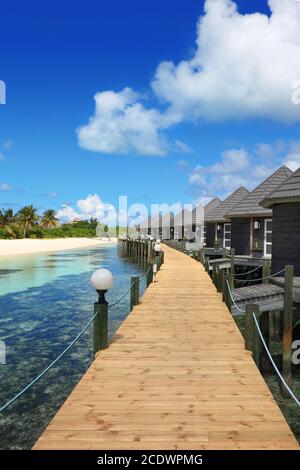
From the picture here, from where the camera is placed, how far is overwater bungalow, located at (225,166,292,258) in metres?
20.6

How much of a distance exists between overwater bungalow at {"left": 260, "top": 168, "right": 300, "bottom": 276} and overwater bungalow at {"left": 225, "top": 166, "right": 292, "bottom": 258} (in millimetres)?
5725

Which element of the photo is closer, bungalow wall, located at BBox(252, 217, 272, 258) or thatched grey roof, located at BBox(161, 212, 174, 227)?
bungalow wall, located at BBox(252, 217, 272, 258)

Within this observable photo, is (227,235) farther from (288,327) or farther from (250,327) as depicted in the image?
(250,327)

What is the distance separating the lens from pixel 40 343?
38.7ft

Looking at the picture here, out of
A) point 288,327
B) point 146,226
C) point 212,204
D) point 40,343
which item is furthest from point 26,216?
point 288,327

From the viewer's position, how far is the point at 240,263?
797 inches

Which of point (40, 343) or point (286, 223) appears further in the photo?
point (286, 223)

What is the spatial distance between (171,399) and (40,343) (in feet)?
27.8

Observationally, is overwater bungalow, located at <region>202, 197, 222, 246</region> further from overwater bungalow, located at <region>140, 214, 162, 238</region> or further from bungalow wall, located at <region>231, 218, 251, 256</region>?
overwater bungalow, located at <region>140, 214, 162, 238</region>

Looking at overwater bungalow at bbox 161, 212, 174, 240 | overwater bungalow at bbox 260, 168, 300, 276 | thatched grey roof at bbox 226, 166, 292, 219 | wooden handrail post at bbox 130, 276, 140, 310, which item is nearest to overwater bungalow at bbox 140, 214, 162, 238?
overwater bungalow at bbox 161, 212, 174, 240

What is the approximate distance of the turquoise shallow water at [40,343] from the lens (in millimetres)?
7117

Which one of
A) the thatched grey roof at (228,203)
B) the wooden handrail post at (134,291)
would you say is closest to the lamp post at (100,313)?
the wooden handrail post at (134,291)
